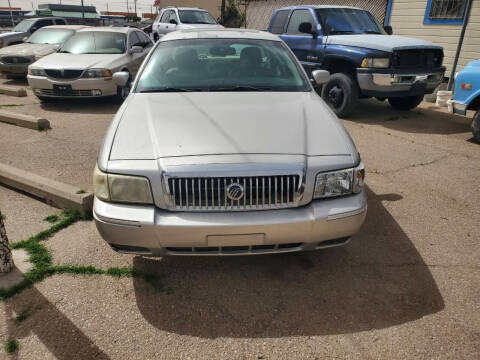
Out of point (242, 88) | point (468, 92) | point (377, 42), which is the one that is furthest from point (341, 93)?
point (242, 88)

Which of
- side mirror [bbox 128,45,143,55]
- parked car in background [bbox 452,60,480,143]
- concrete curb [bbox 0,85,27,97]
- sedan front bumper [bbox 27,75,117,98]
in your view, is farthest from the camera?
concrete curb [bbox 0,85,27,97]

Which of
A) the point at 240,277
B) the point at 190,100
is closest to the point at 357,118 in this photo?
the point at 190,100

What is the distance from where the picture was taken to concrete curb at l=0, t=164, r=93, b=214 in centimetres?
362

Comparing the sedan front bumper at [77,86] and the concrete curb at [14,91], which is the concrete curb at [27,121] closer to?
the sedan front bumper at [77,86]

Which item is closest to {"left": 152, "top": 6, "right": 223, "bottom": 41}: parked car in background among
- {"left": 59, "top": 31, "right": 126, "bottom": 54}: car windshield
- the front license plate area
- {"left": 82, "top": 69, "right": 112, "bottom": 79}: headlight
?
{"left": 59, "top": 31, "right": 126, "bottom": 54}: car windshield

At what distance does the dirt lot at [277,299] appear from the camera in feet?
7.47

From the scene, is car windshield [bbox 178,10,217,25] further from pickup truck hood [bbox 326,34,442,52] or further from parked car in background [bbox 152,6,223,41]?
pickup truck hood [bbox 326,34,442,52]

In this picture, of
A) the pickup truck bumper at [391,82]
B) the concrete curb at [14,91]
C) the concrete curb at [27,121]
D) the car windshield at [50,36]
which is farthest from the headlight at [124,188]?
the car windshield at [50,36]

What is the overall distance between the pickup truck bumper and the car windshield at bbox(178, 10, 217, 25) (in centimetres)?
919

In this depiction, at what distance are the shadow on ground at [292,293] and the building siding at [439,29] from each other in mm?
9344

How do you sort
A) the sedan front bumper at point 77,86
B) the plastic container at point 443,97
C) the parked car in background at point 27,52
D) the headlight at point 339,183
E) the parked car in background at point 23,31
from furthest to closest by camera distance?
the parked car in background at point 23,31 < the parked car in background at point 27,52 < the plastic container at point 443,97 < the sedan front bumper at point 77,86 < the headlight at point 339,183

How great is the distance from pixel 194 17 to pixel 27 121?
9905 mm

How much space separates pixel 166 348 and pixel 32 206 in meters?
2.40

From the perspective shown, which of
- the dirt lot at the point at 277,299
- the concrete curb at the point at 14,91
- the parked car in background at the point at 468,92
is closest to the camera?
the dirt lot at the point at 277,299
